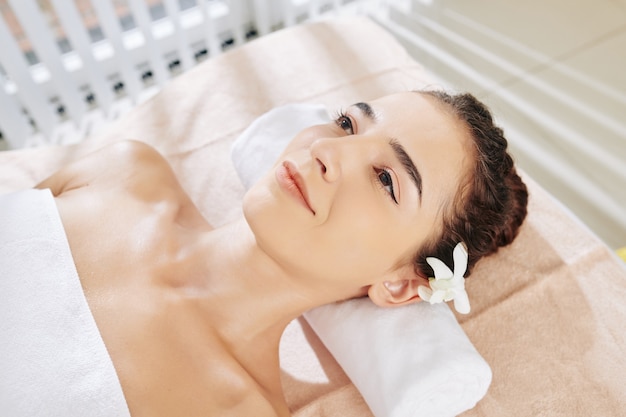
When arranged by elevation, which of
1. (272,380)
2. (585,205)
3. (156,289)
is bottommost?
(585,205)

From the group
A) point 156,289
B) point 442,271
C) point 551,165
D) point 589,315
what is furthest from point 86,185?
point 551,165

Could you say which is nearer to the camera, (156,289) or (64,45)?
(156,289)

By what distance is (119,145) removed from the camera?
139cm

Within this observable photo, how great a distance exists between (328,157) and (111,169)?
1.94 ft

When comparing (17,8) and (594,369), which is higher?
(17,8)

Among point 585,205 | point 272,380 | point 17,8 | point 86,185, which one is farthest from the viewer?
point 585,205

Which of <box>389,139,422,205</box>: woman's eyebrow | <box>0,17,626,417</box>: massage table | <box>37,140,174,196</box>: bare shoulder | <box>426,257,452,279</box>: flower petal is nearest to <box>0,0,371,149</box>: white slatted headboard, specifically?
<box>0,17,626,417</box>: massage table

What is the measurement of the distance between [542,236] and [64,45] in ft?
6.29

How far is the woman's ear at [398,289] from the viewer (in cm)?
116

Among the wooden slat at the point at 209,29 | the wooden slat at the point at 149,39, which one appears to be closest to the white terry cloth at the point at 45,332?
the wooden slat at the point at 149,39

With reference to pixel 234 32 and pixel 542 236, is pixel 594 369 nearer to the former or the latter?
pixel 542 236

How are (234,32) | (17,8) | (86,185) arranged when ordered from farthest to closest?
(234,32) → (17,8) → (86,185)

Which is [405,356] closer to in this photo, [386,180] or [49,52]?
[386,180]

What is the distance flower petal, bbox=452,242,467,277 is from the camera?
108 centimetres
